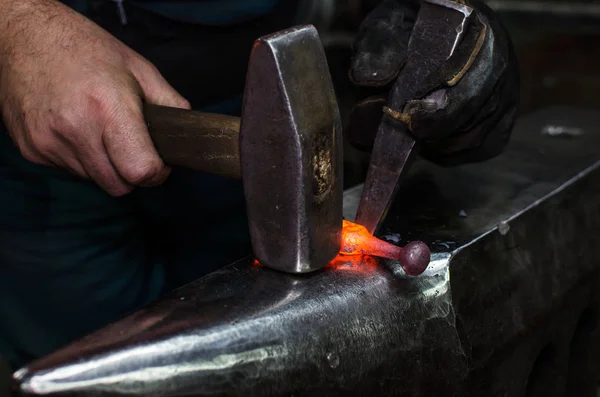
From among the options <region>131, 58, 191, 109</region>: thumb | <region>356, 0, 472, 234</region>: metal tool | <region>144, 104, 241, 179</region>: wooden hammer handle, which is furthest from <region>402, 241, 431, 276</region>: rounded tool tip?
<region>131, 58, 191, 109</region>: thumb

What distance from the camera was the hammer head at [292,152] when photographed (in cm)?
78

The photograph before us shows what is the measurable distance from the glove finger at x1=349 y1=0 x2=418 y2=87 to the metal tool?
0.03 metres

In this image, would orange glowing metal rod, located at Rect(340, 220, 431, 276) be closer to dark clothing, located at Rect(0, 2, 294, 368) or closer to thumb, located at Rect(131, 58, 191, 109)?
thumb, located at Rect(131, 58, 191, 109)

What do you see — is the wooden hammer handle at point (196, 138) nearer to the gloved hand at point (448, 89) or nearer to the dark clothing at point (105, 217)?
the gloved hand at point (448, 89)

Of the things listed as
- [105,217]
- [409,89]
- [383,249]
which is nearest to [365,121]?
[409,89]

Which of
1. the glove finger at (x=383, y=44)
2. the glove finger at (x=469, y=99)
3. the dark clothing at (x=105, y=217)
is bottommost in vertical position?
the dark clothing at (x=105, y=217)

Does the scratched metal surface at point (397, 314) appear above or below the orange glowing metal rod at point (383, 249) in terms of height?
below

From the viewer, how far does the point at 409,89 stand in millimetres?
1018

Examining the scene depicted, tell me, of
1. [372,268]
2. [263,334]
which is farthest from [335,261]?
[263,334]

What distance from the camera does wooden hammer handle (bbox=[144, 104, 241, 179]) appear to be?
2.97 feet

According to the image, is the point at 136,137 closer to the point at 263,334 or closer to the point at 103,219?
the point at 263,334

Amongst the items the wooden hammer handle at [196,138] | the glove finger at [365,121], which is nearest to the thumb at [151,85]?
the wooden hammer handle at [196,138]

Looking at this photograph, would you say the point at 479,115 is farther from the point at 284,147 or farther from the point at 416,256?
the point at 284,147

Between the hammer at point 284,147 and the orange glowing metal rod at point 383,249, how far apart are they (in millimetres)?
53
